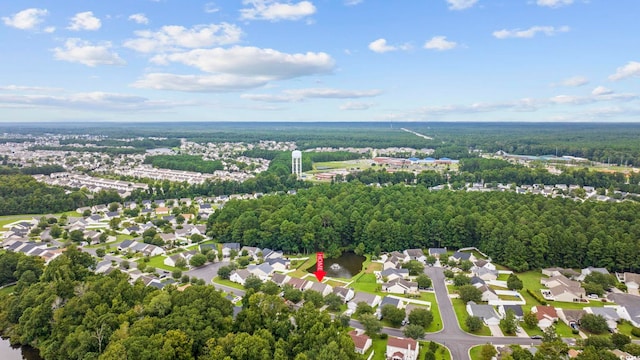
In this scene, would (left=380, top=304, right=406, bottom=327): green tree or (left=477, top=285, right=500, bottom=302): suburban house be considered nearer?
(left=380, top=304, right=406, bottom=327): green tree

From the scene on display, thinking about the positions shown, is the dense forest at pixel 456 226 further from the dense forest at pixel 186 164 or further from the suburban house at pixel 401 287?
the dense forest at pixel 186 164

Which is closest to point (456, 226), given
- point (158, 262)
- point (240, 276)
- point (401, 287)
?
Answer: point (401, 287)

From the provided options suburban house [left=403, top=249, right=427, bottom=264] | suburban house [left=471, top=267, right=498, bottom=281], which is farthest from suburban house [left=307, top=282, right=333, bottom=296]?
suburban house [left=471, top=267, right=498, bottom=281]

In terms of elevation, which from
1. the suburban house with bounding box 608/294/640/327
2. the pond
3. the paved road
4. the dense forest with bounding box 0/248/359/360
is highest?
the dense forest with bounding box 0/248/359/360

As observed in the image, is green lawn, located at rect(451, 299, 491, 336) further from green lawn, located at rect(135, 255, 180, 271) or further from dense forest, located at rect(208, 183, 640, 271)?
green lawn, located at rect(135, 255, 180, 271)

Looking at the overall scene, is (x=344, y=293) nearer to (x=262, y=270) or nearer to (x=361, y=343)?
(x=361, y=343)

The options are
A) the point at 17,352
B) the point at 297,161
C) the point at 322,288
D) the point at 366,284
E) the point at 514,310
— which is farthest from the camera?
the point at 297,161

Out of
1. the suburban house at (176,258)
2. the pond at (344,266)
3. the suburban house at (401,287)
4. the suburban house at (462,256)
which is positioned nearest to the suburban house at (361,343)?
the suburban house at (401,287)
